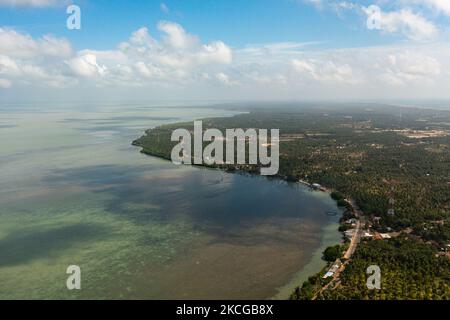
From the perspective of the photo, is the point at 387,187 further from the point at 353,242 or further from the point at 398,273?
the point at 398,273

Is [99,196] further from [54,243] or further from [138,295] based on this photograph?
[138,295]

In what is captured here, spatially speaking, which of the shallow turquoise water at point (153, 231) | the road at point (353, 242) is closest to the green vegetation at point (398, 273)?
the road at point (353, 242)

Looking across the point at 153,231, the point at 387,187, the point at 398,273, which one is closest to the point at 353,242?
the point at 398,273

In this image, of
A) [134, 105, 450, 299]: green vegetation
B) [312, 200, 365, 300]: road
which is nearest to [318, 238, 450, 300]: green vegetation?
[134, 105, 450, 299]: green vegetation

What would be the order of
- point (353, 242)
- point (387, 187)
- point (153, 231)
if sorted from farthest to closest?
point (387, 187) < point (153, 231) < point (353, 242)

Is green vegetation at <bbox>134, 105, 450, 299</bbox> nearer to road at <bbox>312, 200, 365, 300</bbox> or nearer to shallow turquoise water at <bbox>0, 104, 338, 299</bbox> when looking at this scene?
road at <bbox>312, 200, 365, 300</bbox>

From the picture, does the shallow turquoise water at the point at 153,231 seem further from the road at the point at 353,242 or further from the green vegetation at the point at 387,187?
the green vegetation at the point at 387,187

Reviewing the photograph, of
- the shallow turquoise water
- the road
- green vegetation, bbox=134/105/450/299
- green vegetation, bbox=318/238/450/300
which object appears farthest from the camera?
the shallow turquoise water
